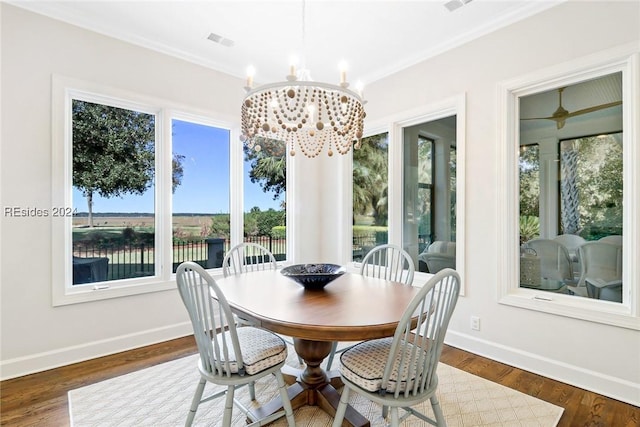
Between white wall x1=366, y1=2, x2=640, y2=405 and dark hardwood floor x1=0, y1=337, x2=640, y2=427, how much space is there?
0.42ft

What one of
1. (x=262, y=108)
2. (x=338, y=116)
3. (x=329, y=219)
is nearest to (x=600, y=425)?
(x=338, y=116)

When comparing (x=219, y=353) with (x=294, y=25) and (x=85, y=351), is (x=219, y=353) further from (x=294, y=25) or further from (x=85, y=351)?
(x=294, y=25)

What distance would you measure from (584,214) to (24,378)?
438 cm

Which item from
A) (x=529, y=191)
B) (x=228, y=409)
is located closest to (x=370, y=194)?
(x=529, y=191)

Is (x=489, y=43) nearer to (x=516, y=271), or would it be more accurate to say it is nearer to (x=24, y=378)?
(x=516, y=271)

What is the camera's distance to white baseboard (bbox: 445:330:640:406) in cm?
214

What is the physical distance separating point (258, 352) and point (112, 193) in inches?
89.7

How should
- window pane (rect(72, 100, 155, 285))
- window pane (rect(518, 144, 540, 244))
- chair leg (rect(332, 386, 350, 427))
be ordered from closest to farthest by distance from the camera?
chair leg (rect(332, 386, 350, 427)) < window pane (rect(518, 144, 540, 244)) < window pane (rect(72, 100, 155, 285))

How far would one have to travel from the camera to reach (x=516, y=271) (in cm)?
273

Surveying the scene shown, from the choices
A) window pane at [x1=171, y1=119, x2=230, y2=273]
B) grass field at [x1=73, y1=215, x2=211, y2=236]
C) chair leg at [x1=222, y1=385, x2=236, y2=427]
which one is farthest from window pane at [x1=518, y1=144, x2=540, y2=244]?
grass field at [x1=73, y1=215, x2=211, y2=236]

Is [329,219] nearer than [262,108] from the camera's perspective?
No

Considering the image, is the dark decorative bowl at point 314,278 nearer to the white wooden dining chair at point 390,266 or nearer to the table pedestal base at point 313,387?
the table pedestal base at point 313,387

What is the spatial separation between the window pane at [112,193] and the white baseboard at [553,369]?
314 cm

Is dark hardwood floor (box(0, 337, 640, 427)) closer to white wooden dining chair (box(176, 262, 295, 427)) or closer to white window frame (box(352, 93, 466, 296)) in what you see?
white window frame (box(352, 93, 466, 296))
